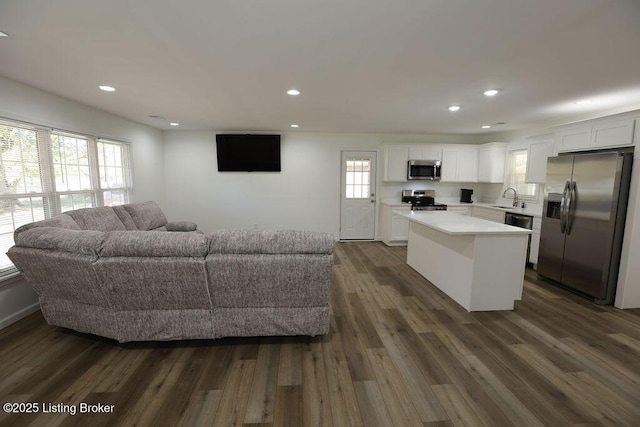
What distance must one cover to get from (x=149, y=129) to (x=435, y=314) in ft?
19.5

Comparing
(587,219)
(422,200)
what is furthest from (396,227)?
(587,219)

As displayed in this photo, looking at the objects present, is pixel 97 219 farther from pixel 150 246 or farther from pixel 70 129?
pixel 150 246

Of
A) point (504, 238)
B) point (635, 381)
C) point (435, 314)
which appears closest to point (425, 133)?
point (504, 238)

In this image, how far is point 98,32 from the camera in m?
1.88

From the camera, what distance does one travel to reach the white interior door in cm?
613

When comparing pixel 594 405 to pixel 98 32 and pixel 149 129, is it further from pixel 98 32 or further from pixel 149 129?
pixel 149 129

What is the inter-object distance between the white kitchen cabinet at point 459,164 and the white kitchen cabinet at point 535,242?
1959 mm

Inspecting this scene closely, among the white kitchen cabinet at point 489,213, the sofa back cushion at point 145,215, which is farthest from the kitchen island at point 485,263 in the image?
the sofa back cushion at point 145,215

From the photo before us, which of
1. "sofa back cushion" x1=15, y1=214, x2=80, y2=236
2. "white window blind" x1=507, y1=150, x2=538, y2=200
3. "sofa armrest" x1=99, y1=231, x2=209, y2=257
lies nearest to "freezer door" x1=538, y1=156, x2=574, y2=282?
"white window blind" x1=507, y1=150, x2=538, y2=200

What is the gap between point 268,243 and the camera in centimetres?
215

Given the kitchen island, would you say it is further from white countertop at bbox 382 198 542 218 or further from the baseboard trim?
the baseboard trim

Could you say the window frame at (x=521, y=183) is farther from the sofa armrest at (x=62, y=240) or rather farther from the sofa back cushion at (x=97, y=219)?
the sofa back cushion at (x=97, y=219)

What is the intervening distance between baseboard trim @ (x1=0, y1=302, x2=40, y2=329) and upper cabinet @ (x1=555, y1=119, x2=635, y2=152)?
6788 millimetres

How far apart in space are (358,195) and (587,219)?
149 inches
